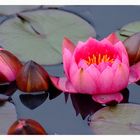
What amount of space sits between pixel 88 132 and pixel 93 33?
52 cm

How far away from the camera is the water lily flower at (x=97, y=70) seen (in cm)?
173

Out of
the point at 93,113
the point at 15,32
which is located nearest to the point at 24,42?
the point at 15,32

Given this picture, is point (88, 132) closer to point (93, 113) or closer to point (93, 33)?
point (93, 113)

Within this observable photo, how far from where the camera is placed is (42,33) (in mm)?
2100

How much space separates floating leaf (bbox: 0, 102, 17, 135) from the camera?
1707 mm

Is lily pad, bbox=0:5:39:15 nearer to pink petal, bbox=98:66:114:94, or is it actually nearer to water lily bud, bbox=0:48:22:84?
water lily bud, bbox=0:48:22:84

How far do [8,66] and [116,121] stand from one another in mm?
403

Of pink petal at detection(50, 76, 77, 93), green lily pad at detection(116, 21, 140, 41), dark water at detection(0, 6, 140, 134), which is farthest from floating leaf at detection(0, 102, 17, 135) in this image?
green lily pad at detection(116, 21, 140, 41)

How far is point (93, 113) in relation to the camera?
1.76 metres

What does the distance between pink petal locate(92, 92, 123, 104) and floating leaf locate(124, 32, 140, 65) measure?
146 mm

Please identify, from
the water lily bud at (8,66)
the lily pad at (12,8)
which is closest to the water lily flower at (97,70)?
the water lily bud at (8,66)

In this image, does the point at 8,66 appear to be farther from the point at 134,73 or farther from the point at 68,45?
the point at 134,73

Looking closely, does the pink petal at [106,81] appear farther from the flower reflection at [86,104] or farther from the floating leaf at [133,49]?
the floating leaf at [133,49]

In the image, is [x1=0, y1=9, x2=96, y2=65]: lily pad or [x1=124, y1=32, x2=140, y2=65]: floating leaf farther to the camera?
[x1=0, y1=9, x2=96, y2=65]: lily pad
